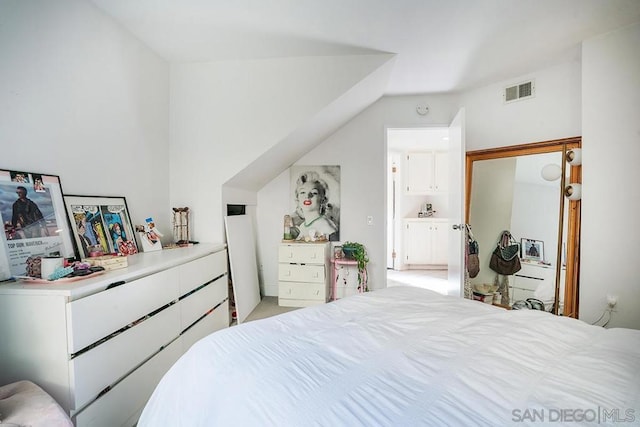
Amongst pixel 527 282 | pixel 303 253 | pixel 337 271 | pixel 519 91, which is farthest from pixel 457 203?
pixel 303 253

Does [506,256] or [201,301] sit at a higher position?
[506,256]

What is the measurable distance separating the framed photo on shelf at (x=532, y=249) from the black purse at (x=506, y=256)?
0.05 meters

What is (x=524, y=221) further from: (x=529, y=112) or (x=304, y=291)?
(x=304, y=291)

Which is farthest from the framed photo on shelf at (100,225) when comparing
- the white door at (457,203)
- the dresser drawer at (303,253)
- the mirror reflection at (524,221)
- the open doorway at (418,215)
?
the open doorway at (418,215)

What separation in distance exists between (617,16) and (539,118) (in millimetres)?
909

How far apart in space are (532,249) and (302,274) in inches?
90.8

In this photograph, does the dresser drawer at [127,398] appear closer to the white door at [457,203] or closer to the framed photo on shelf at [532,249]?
the white door at [457,203]

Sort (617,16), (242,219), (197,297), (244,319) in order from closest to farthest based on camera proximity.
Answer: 1. (617,16)
2. (197,297)
3. (244,319)
4. (242,219)

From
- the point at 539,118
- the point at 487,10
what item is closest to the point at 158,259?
the point at 487,10

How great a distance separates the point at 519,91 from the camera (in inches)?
116

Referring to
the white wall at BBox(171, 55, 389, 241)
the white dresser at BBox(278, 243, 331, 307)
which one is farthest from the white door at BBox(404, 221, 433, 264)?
the white wall at BBox(171, 55, 389, 241)

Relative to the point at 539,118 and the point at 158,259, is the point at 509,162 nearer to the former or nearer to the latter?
the point at 539,118

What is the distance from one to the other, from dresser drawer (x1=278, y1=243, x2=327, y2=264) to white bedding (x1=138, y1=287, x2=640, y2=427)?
194 centimetres

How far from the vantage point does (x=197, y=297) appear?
2.20m
